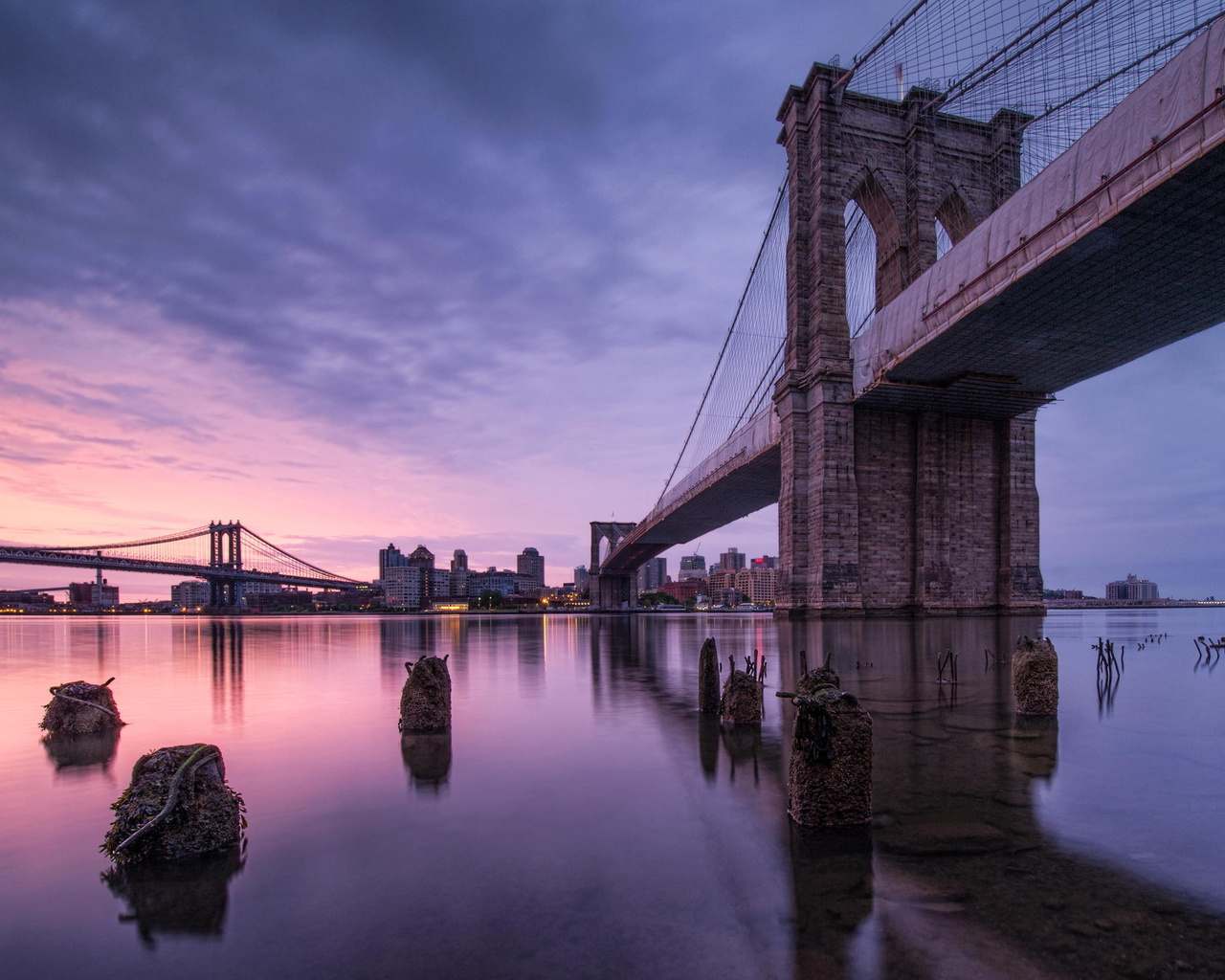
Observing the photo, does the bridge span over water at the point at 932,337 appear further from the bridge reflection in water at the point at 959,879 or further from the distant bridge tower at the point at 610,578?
the distant bridge tower at the point at 610,578

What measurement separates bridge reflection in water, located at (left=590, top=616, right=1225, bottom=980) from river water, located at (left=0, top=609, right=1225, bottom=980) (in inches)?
0.9

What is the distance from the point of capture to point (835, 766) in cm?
529

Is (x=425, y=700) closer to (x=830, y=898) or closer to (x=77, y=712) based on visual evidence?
(x=77, y=712)

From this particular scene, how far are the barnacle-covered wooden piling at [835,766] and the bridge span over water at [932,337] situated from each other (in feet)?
76.6

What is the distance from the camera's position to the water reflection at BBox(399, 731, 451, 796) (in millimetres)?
7207

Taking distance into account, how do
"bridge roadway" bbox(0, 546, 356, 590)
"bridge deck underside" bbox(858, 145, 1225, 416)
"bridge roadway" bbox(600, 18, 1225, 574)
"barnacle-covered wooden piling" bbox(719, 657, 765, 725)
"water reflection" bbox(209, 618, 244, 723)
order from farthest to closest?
"bridge roadway" bbox(0, 546, 356, 590) < "bridge deck underside" bbox(858, 145, 1225, 416) < "bridge roadway" bbox(600, 18, 1225, 574) < "water reflection" bbox(209, 618, 244, 723) < "barnacle-covered wooden piling" bbox(719, 657, 765, 725)

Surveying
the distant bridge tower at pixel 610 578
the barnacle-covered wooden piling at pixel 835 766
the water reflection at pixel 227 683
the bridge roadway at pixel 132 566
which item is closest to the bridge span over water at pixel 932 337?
the barnacle-covered wooden piling at pixel 835 766

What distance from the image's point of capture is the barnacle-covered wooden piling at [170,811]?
16.0 feet

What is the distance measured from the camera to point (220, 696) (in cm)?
1445

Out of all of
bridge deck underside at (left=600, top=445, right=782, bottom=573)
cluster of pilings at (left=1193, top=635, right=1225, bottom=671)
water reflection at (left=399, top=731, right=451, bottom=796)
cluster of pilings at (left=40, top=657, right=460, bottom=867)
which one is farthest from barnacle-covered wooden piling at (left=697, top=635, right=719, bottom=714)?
bridge deck underside at (left=600, top=445, right=782, bottom=573)

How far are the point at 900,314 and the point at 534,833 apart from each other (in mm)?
31959

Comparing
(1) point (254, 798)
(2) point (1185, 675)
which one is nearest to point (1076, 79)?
(2) point (1185, 675)

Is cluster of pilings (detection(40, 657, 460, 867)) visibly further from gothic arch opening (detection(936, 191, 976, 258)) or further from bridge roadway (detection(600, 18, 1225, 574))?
gothic arch opening (detection(936, 191, 976, 258))

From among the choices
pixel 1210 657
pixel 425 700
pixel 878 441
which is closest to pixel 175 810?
pixel 425 700
